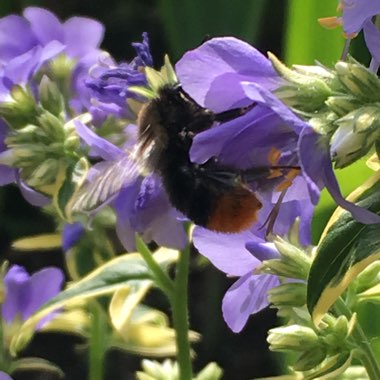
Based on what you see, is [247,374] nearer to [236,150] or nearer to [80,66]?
[80,66]

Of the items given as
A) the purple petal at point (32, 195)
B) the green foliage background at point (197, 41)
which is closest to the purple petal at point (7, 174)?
the purple petal at point (32, 195)

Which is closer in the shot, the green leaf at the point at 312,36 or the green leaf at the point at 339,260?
the green leaf at the point at 339,260

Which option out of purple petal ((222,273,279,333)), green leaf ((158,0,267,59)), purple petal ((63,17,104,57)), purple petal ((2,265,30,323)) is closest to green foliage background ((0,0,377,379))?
green leaf ((158,0,267,59))

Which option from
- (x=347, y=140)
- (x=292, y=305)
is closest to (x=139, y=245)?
(x=292, y=305)

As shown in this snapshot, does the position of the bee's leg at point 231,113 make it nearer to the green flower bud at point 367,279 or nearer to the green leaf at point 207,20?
the green flower bud at point 367,279

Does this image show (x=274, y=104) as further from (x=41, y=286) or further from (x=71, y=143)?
(x=41, y=286)
